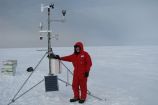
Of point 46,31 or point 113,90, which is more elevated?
point 46,31

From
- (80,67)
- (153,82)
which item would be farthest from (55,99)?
(153,82)

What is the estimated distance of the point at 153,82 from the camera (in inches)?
410

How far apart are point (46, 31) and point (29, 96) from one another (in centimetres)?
172

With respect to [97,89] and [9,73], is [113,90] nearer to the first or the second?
[97,89]

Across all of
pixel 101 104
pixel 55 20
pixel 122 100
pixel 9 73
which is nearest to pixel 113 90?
pixel 122 100

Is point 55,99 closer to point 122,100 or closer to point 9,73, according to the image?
point 122,100

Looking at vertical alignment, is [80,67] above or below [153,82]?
above

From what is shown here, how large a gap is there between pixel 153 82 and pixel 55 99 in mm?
4625

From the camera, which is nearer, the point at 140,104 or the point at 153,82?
the point at 140,104

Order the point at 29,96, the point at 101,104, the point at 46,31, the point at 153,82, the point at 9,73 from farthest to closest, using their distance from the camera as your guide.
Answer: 1. the point at 9,73
2. the point at 153,82
3. the point at 29,96
4. the point at 46,31
5. the point at 101,104

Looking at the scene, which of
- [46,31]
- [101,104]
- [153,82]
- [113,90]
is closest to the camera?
[101,104]

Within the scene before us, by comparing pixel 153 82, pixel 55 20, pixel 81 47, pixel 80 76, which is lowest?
pixel 153 82

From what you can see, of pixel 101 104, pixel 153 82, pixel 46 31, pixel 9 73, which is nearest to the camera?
pixel 101 104

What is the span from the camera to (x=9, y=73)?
1197cm
